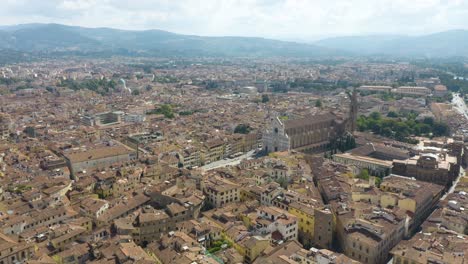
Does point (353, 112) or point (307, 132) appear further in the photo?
point (353, 112)

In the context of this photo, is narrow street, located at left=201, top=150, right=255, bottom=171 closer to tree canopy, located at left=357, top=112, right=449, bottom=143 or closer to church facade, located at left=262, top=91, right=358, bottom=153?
church facade, located at left=262, top=91, right=358, bottom=153

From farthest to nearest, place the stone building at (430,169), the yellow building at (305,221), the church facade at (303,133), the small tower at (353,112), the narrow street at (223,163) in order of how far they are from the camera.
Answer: the small tower at (353,112) → the church facade at (303,133) → the narrow street at (223,163) → the stone building at (430,169) → the yellow building at (305,221)

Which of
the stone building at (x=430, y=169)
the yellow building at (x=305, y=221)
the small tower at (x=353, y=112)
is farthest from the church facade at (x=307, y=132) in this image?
the yellow building at (x=305, y=221)

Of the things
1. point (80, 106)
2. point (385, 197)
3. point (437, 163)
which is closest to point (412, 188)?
point (385, 197)

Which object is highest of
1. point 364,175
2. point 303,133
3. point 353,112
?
point 353,112

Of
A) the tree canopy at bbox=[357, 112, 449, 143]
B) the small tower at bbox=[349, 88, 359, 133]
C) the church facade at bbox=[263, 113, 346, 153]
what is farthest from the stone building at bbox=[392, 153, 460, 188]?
the small tower at bbox=[349, 88, 359, 133]

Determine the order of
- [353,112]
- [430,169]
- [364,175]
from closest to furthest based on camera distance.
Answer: [430,169]
[364,175]
[353,112]

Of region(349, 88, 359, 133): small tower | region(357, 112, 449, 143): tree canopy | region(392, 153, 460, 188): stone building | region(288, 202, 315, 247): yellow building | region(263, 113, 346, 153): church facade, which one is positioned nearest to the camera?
region(288, 202, 315, 247): yellow building

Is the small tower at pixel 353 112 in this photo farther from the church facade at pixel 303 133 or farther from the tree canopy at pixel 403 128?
the tree canopy at pixel 403 128

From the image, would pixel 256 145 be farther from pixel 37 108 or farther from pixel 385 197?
pixel 37 108

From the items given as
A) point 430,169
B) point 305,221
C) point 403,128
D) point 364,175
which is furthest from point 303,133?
point 305,221

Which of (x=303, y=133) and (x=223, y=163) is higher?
(x=303, y=133)

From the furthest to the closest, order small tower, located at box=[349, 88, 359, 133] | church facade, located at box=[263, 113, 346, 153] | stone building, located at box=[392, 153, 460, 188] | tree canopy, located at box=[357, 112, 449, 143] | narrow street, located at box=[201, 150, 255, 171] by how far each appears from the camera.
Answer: tree canopy, located at box=[357, 112, 449, 143] < small tower, located at box=[349, 88, 359, 133] < church facade, located at box=[263, 113, 346, 153] < narrow street, located at box=[201, 150, 255, 171] < stone building, located at box=[392, 153, 460, 188]

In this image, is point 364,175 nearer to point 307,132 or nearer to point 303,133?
point 303,133
